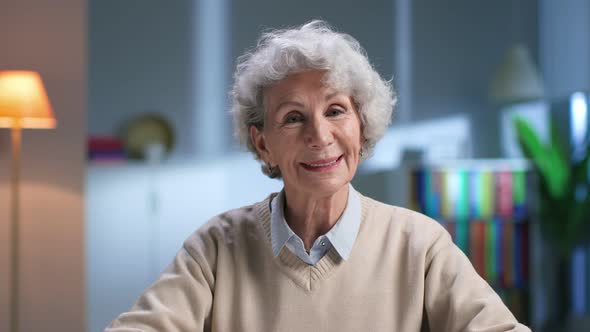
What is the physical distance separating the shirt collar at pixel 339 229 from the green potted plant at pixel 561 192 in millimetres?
3515

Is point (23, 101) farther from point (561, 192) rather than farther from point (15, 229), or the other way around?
point (561, 192)

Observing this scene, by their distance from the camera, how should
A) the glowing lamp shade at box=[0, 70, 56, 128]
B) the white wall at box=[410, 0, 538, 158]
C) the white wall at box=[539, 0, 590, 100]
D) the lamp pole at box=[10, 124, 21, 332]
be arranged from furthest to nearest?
the white wall at box=[410, 0, 538, 158]
the white wall at box=[539, 0, 590, 100]
the lamp pole at box=[10, 124, 21, 332]
the glowing lamp shade at box=[0, 70, 56, 128]

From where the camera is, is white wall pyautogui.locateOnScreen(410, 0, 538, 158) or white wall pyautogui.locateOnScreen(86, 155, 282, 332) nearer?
white wall pyautogui.locateOnScreen(86, 155, 282, 332)

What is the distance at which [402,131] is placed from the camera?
5312 mm

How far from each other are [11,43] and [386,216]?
2626mm

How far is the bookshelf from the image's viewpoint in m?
4.60

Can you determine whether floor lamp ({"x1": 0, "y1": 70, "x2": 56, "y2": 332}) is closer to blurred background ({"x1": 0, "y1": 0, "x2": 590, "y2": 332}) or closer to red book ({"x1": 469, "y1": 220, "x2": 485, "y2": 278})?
blurred background ({"x1": 0, "y1": 0, "x2": 590, "y2": 332})

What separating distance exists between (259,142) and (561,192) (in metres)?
3.60

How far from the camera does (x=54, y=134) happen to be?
3.62m

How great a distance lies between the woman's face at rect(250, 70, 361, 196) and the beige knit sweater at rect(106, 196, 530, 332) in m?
0.15

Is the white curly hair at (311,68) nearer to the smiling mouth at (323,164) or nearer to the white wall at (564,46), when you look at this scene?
the smiling mouth at (323,164)

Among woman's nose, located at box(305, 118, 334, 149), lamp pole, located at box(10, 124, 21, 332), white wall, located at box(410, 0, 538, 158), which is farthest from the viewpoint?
white wall, located at box(410, 0, 538, 158)

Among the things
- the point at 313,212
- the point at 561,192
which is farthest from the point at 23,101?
the point at 561,192

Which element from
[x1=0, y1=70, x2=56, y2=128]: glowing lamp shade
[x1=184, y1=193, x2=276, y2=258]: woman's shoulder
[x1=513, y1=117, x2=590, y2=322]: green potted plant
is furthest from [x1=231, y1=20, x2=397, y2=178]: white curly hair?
[x1=513, y1=117, x2=590, y2=322]: green potted plant
